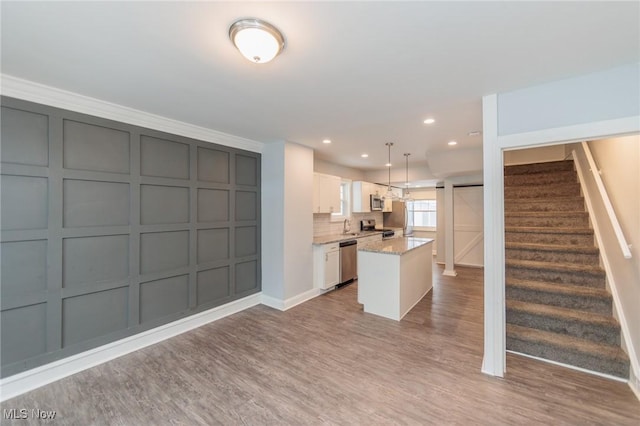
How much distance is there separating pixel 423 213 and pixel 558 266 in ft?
20.0

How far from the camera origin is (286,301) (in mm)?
4055

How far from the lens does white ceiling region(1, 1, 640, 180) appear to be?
4.69 ft

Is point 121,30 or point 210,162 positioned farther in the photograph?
point 210,162

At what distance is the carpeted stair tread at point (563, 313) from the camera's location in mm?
2570

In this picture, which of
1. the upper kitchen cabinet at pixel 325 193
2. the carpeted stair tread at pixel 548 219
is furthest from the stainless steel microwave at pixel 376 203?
the carpeted stair tread at pixel 548 219

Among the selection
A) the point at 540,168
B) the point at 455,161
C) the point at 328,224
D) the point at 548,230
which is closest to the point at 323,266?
the point at 328,224

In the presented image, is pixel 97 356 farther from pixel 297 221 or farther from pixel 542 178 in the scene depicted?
pixel 542 178

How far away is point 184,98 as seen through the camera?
8.38ft

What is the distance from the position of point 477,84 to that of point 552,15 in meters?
0.81

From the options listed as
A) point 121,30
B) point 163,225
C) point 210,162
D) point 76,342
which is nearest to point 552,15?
point 121,30

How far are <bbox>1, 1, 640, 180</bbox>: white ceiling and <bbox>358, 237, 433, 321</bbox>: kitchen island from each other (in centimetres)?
196

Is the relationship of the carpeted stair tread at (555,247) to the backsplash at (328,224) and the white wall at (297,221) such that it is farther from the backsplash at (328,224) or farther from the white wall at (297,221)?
the backsplash at (328,224)

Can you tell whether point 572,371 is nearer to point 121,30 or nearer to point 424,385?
point 424,385

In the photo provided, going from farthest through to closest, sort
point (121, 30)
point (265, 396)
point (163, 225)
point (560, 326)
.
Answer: point (163, 225) < point (560, 326) < point (265, 396) < point (121, 30)
